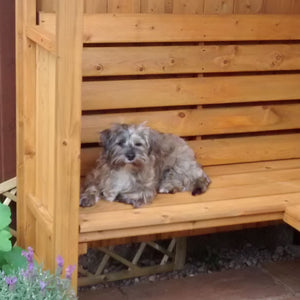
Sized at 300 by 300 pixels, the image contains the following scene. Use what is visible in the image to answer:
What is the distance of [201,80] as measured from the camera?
4.73 meters

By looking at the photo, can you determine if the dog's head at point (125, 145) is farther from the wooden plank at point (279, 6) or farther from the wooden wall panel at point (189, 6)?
the wooden plank at point (279, 6)

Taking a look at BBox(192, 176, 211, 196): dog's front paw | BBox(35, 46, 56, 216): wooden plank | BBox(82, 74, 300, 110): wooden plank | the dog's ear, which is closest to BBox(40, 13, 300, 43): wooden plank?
BBox(82, 74, 300, 110): wooden plank

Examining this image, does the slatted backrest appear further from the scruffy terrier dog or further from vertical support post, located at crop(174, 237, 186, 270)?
vertical support post, located at crop(174, 237, 186, 270)

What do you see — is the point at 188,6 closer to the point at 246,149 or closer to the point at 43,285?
the point at 246,149

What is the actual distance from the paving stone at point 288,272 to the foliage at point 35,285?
1.97 m

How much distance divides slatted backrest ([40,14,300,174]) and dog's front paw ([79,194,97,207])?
50cm

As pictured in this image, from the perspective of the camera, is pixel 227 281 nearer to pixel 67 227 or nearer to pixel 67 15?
pixel 67 227

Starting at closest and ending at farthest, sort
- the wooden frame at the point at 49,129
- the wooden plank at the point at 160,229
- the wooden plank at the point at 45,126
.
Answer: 1. the wooden frame at the point at 49,129
2. the wooden plank at the point at 45,126
3. the wooden plank at the point at 160,229

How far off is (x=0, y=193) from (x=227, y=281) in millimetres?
1684

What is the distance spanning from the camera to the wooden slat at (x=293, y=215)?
13.5ft

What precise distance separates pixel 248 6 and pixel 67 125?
1.95m

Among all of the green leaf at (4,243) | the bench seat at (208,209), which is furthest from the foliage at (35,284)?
the bench seat at (208,209)

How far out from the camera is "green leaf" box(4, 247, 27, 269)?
12.9 ft

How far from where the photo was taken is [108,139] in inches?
164
